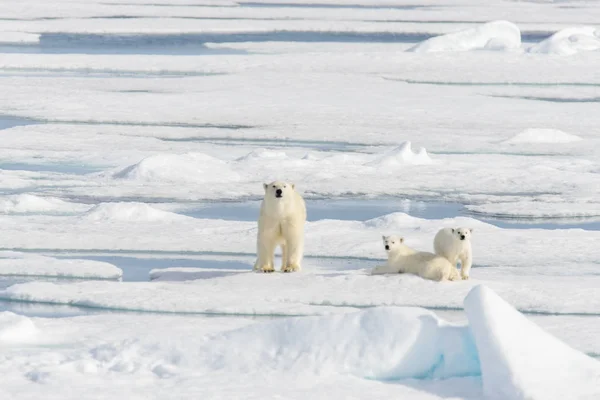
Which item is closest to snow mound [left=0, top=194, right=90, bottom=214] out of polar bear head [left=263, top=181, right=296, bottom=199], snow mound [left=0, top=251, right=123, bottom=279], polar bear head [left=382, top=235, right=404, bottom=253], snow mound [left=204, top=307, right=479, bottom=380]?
snow mound [left=0, top=251, right=123, bottom=279]

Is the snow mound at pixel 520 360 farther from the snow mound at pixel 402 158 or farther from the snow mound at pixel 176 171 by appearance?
the snow mound at pixel 402 158

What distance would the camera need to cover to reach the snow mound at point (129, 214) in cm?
715

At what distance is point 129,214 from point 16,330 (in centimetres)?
285

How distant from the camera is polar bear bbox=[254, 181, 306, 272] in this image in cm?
545

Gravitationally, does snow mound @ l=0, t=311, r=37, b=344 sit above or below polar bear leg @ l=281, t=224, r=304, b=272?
below

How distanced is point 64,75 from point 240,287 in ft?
36.6

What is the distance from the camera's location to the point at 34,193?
27.0 ft

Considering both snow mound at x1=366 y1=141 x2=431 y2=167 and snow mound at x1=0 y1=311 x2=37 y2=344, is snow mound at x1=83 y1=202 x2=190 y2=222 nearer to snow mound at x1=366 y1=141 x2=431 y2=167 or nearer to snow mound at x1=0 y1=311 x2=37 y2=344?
snow mound at x1=366 y1=141 x2=431 y2=167

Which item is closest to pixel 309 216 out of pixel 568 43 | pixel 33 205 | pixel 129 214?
pixel 129 214

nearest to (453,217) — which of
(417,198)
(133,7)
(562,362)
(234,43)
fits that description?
(417,198)

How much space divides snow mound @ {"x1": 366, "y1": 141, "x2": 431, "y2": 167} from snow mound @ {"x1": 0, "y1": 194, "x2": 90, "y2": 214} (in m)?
2.65

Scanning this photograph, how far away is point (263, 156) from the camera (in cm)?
950

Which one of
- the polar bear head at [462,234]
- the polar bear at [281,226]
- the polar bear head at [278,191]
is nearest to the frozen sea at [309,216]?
the polar bear at [281,226]

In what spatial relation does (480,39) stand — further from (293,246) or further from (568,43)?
(293,246)
